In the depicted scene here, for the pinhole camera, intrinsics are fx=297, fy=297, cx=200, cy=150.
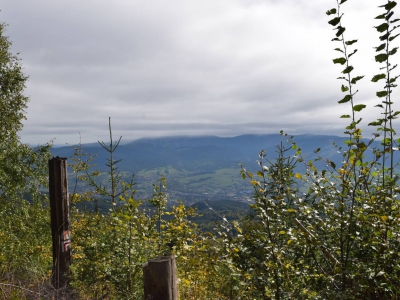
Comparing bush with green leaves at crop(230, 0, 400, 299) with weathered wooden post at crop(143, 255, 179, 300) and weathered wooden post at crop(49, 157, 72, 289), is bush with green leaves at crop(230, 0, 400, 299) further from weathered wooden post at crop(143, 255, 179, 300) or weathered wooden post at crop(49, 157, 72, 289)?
weathered wooden post at crop(49, 157, 72, 289)

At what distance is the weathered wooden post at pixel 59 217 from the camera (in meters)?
5.50

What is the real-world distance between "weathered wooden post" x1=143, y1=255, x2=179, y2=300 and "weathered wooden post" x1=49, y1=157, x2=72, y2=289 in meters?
3.12

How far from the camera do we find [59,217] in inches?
218

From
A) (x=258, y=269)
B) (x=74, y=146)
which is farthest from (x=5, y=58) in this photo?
(x=258, y=269)

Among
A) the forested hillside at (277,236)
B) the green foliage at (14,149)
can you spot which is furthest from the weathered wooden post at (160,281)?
the green foliage at (14,149)

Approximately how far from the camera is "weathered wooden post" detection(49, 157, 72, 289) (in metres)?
5.50

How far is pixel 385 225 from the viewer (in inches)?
102

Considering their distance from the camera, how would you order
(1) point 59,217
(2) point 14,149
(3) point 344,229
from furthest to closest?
(2) point 14,149 < (1) point 59,217 < (3) point 344,229

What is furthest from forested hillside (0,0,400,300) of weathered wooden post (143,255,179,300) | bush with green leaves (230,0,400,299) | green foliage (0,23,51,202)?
green foliage (0,23,51,202)

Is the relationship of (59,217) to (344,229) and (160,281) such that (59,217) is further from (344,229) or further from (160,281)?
(344,229)

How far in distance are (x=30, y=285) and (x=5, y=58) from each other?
627 inches

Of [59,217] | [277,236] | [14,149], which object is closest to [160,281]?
[277,236]

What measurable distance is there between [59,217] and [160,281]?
3.28m

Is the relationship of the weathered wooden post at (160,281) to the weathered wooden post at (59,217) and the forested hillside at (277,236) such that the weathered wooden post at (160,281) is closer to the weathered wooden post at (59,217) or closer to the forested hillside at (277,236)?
the forested hillside at (277,236)
